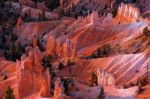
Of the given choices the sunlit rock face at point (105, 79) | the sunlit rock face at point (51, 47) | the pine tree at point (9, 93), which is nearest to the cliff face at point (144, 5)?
the sunlit rock face at point (51, 47)

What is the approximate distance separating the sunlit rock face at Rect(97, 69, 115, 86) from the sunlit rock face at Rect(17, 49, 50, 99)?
343 inches

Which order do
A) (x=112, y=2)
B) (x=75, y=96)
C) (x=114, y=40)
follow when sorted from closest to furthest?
(x=75, y=96) → (x=114, y=40) → (x=112, y=2)

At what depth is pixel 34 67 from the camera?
95.1 m

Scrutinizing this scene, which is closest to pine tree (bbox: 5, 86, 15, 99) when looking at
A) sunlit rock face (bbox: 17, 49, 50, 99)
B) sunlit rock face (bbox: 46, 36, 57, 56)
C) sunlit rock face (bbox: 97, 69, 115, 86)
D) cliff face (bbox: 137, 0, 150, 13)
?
sunlit rock face (bbox: 17, 49, 50, 99)

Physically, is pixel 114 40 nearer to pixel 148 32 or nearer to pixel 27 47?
pixel 148 32

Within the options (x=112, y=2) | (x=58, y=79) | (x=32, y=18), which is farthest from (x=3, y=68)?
(x=112, y=2)

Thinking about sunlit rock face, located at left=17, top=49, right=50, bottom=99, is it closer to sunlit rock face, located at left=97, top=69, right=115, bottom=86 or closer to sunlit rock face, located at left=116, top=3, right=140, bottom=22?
sunlit rock face, located at left=97, top=69, right=115, bottom=86

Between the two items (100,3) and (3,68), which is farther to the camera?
(100,3)

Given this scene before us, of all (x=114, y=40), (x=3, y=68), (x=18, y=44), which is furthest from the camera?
(x=18, y=44)

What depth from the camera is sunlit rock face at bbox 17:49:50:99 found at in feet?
279

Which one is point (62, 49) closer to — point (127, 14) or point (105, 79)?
point (105, 79)

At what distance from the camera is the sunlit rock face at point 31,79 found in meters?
85.0

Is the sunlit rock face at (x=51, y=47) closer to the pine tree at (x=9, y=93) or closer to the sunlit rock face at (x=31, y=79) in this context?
the sunlit rock face at (x=31, y=79)

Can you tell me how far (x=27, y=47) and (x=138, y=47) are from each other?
31.9m
